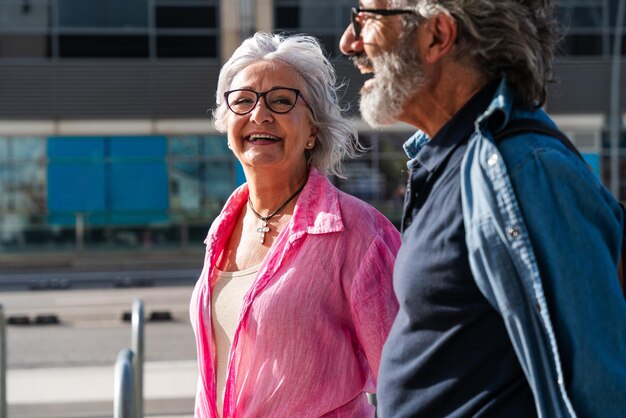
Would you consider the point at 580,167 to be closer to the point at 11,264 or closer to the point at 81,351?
the point at 81,351

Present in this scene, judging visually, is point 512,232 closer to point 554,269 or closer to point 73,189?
point 554,269

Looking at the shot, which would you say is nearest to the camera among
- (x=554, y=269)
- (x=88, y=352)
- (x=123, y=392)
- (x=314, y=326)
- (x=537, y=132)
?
(x=554, y=269)

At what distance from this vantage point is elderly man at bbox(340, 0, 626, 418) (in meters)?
1.67

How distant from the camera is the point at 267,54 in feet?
10.2

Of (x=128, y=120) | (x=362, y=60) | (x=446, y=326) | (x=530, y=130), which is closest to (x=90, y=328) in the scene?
(x=362, y=60)

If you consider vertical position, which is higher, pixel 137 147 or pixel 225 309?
pixel 225 309

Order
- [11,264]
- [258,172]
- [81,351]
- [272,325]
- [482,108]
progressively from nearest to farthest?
1. [482,108]
2. [272,325]
3. [258,172]
4. [81,351]
5. [11,264]

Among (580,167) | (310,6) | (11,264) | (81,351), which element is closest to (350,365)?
(580,167)

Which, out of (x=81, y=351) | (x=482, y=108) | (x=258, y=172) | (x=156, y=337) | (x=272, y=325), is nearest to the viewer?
(x=482, y=108)

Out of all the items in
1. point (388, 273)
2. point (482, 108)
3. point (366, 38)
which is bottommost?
point (388, 273)

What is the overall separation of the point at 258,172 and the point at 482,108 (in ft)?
4.06

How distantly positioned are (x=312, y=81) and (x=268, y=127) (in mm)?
227

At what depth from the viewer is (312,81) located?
313cm

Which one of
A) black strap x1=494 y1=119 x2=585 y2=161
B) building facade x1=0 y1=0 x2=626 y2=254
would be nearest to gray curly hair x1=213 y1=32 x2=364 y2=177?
black strap x1=494 y1=119 x2=585 y2=161
